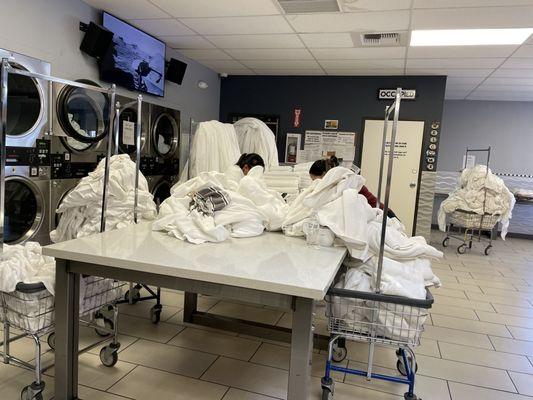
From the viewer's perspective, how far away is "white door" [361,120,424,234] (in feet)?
20.7

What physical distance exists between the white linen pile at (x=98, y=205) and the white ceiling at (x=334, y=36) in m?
1.89

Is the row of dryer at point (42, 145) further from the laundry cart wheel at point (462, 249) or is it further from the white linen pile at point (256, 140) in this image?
the laundry cart wheel at point (462, 249)

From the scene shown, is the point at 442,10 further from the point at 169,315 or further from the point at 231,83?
the point at 231,83

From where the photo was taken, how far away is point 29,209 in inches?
133

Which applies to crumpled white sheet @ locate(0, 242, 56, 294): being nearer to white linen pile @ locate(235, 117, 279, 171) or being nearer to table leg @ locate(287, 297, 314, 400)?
table leg @ locate(287, 297, 314, 400)

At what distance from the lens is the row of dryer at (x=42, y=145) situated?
126 inches

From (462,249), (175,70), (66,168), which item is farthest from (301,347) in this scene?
(462,249)

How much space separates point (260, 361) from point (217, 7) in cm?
312

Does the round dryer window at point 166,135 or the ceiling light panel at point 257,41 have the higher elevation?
the ceiling light panel at point 257,41

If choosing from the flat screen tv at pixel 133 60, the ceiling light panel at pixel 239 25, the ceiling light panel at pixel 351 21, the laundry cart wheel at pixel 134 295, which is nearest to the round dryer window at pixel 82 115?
the flat screen tv at pixel 133 60

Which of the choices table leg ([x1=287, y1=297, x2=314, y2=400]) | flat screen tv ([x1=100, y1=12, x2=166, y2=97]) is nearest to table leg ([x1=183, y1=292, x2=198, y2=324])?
table leg ([x1=287, y1=297, x2=314, y2=400])

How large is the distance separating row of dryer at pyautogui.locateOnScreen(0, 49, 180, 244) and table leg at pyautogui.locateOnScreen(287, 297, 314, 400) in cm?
203

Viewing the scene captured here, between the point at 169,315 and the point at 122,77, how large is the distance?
2.63m

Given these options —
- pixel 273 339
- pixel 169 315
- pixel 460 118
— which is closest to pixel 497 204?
pixel 460 118
